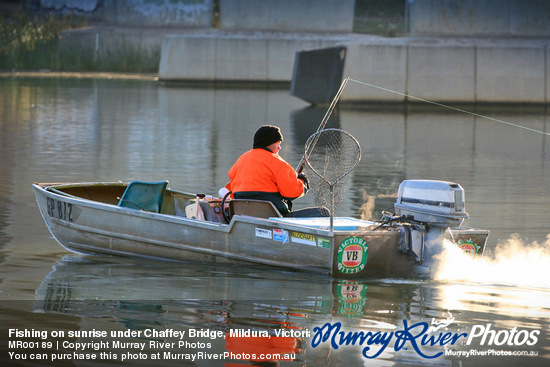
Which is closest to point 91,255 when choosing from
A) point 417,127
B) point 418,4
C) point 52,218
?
point 52,218

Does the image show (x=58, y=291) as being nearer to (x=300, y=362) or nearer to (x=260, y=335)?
(x=260, y=335)

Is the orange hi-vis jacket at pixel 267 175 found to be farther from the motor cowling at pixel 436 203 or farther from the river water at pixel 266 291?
the motor cowling at pixel 436 203

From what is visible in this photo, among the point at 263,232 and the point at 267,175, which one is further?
the point at 267,175

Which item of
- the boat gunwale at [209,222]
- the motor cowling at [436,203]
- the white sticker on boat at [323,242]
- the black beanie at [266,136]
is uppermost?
the black beanie at [266,136]

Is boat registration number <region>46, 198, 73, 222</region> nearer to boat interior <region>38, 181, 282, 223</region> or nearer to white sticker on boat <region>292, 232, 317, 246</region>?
boat interior <region>38, 181, 282, 223</region>

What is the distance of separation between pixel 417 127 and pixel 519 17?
987cm

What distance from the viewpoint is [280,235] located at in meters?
10.0

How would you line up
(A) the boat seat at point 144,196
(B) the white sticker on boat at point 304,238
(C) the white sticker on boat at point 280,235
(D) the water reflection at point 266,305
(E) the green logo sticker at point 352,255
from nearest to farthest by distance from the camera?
(D) the water reflection at point 266,305
(E) the green logo sticker at point 352,255
(B) the white sticker on boat at point 304,238
(C) the white sticker on boat at point 280,235
(A) the boat seat at point 144,196

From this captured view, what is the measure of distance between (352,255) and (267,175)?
1.41 m

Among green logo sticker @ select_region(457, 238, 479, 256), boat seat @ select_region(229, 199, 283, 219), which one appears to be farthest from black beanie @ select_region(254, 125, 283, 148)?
green logo sticker @ select_region(457, 238, 479, 256)

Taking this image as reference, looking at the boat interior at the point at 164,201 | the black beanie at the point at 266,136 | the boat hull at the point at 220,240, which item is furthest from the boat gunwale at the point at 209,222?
the black beanie at the point at 266,136

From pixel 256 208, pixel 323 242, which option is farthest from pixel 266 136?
pixel 323 242

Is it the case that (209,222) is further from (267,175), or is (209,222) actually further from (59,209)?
(59,209)

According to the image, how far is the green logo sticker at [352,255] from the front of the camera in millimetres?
9641
